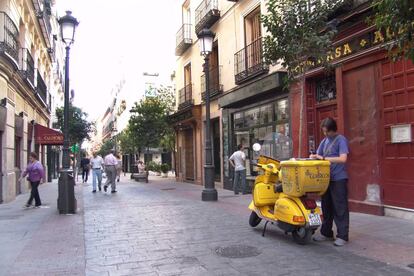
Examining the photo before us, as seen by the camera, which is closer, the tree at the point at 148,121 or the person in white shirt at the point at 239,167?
the person in white shirt at the point at 239,167

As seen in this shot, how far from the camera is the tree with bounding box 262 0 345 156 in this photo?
7.79 metres

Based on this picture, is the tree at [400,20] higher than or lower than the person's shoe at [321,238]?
higher

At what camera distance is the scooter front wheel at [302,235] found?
6641 mm

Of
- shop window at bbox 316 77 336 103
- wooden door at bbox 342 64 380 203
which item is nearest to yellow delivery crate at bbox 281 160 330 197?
wooden door at bbox 342 64 380 203

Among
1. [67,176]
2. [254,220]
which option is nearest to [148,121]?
[67,176]

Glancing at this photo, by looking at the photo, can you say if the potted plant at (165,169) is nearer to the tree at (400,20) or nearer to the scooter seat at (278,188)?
the scooter seat at (278,188)

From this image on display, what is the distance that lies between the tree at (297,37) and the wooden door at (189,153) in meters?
14.6

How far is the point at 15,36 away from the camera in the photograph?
15.4 meters

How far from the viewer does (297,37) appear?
7.93 m

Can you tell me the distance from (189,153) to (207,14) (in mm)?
7625

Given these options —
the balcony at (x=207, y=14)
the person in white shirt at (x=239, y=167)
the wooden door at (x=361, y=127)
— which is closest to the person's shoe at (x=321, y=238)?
the wooden door at (x=361, y=127)

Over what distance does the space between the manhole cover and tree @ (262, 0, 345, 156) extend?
7.29ft

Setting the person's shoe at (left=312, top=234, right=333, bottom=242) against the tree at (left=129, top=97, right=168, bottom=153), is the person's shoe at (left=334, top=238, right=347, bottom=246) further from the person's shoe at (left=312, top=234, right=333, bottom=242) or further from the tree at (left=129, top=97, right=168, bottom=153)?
the tree at (left=129, top=97, right=168, bottom=153)

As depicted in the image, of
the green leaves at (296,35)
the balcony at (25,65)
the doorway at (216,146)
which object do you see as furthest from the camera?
the doorway at (216,146)
